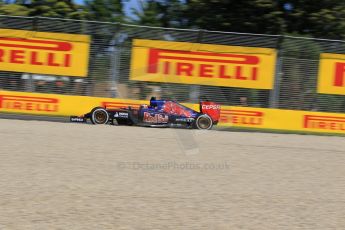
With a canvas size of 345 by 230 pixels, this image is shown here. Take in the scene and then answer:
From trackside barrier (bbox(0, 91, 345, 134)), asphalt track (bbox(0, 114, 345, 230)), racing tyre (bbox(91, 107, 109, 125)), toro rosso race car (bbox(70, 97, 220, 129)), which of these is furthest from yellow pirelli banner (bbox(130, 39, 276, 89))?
asphalt track (bbox(0, 114, 345, 230))

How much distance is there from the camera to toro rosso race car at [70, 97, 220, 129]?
14.2m

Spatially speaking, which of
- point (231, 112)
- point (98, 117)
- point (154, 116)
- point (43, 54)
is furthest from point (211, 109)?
point (43, 54)

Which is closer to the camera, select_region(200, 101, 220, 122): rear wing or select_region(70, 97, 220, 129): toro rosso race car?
select_region(70, 97, 220, 129): toro rosso race car

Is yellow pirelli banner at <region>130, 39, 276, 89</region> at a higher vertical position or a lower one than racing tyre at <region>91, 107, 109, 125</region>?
higher

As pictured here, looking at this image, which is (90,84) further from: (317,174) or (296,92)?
(317,174)

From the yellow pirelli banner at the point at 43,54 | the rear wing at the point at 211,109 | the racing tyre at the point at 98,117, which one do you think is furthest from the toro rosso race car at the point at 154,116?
the yellow pirelli banner at the point at 43,54

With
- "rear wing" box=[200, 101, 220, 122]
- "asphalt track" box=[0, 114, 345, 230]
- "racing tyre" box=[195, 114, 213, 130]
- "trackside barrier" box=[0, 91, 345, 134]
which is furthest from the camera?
"trackside barrier" box=[0, 91, 345, 134]

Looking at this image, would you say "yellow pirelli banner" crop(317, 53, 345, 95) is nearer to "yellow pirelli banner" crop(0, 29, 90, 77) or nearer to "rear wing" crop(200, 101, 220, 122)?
"rear wing" crop(200, 101, 220, 122)

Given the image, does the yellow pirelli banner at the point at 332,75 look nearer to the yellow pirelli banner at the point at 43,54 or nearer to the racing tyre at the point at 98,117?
the racing tyre at the point at 98,117

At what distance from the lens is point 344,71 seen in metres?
15.4

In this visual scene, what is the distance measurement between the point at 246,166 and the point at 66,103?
27.4ft

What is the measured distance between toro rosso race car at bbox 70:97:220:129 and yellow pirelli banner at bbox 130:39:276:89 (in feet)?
4.88

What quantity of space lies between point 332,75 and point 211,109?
4.02 m

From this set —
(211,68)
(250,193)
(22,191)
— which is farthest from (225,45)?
(22,191)
